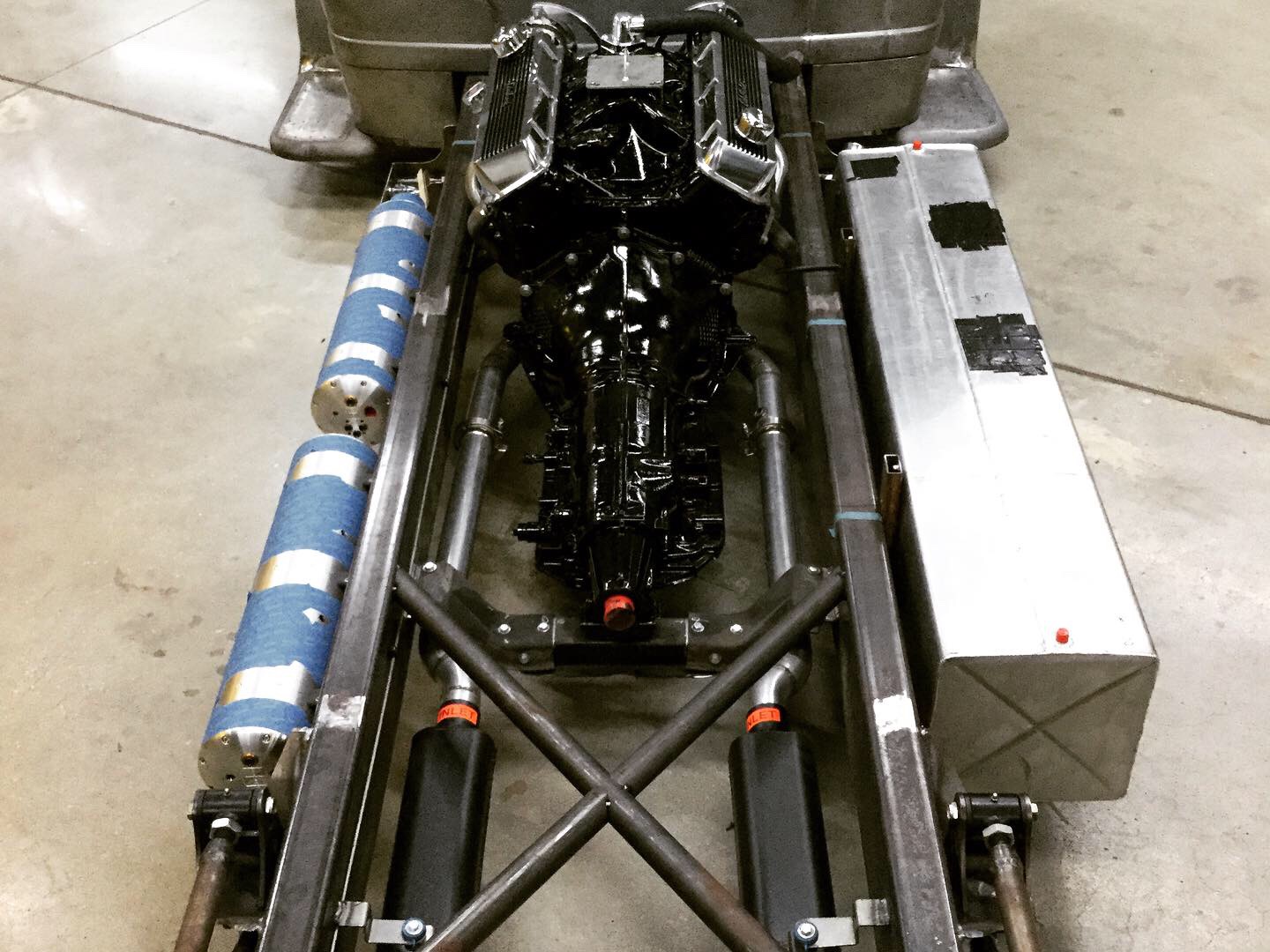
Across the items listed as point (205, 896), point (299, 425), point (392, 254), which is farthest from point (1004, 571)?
point (299, 425)

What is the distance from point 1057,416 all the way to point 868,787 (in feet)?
2.99

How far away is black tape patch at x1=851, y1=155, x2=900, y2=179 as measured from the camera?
3.01m

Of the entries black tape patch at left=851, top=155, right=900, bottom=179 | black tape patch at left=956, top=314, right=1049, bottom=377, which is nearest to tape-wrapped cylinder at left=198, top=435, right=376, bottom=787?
black tape patch at left=956, top=314, right=1049, bottom=377

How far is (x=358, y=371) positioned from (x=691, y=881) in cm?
151

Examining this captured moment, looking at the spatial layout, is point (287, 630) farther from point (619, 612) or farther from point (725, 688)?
point (725, 688)

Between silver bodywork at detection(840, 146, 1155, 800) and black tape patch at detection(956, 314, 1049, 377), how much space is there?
0.06ft

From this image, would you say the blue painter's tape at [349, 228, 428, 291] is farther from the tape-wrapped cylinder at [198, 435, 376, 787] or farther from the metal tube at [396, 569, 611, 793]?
the metal tube at [396, 569, 611, 793]

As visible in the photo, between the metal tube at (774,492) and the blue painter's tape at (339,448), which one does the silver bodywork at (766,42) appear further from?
the blue painter's tape at (339,448)

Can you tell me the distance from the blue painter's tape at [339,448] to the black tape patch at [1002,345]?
1.34 meters

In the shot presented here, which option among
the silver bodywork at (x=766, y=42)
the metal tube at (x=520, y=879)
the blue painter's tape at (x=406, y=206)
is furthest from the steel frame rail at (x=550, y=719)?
the silver bodywork at (x=766, y=42)

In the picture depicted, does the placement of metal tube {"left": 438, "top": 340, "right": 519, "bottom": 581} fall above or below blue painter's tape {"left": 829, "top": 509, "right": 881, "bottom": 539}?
above

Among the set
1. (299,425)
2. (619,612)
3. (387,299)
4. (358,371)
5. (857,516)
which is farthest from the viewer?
(299,425)

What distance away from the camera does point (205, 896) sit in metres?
1.77

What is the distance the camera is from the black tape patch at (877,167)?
9.87 ft
